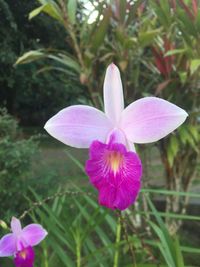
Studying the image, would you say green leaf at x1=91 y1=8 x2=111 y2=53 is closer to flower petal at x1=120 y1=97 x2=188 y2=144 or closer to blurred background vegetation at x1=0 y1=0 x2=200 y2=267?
blurred background vegetation at x1=0 y1=0 x2=200 y2=267

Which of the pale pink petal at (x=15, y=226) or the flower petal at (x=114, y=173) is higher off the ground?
the flower petal at (x=114, y=173)

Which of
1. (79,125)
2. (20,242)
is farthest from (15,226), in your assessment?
(79,125)

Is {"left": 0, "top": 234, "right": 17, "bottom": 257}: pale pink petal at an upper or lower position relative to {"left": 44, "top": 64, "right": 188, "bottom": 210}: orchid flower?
lower

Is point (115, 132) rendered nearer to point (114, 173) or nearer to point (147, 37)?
point (114, 173)

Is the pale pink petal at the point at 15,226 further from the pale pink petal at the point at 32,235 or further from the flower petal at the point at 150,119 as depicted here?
the flower petal at the point at 150,119

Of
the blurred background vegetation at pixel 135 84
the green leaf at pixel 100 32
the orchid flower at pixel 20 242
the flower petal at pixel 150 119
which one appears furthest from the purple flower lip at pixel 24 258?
the green leaf at pixel 100 32

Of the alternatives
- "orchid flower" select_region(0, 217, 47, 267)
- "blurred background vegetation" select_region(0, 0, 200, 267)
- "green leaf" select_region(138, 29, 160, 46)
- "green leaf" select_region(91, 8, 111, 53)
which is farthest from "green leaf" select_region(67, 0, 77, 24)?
"orchid flower" select_region(0, 217, 47, 267)

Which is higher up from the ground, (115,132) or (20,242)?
(115,132)

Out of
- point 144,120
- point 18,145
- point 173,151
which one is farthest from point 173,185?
point 144,120
